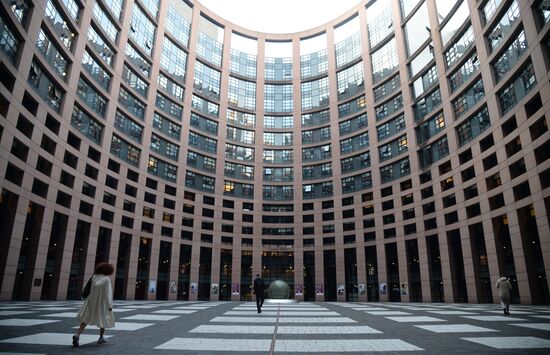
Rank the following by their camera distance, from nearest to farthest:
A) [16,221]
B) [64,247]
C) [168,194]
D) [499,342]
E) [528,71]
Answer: [499,342] → [16,221] → [528,71] → [64,247] → [168,194]

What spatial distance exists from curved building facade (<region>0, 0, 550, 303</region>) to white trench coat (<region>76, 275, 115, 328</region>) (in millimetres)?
25657

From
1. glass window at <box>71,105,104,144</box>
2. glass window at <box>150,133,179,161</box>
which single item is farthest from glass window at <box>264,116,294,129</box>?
glass window at <box>71,105,104,144</box>

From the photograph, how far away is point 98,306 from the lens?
8.12 meters

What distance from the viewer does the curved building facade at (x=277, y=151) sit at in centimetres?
3256

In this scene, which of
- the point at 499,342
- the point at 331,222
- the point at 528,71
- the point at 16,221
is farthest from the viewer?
the point at 331,222

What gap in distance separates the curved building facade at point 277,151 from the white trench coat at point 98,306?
2566 cm

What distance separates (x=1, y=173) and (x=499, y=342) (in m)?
33.6

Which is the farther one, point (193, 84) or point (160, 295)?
point (193, 84)

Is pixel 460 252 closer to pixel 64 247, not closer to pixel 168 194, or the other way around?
pixel 168 194

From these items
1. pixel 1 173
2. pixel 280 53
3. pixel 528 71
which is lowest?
pixel 1 173

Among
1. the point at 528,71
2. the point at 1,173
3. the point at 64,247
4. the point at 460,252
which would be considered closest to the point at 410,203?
the point at 460,252

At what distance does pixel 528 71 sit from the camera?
3303 cm

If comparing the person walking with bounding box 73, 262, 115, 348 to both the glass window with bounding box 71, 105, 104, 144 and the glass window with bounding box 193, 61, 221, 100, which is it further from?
the glass window with bounding box 193, 61, 221, 100

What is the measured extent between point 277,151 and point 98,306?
64.2 m
